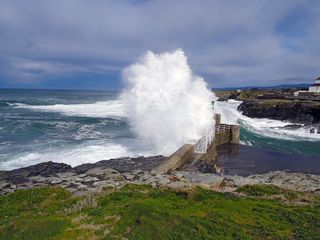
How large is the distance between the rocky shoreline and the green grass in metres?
1.15

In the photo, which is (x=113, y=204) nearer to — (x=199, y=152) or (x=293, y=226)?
(x=293, y=226)

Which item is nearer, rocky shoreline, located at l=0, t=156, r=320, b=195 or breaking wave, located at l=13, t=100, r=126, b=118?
rocky shoreline, located at l=0, t=156, r=320, b=195

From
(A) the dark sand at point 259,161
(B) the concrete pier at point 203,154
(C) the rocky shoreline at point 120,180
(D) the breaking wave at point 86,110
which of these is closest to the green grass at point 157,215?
(C) the rocky shoreline at point 120,180

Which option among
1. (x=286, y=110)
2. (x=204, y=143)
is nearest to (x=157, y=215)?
(x=204, y=143)

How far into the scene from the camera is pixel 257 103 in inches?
1674

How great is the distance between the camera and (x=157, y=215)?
579 centimetres

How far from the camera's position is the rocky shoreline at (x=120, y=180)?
29.7 feet

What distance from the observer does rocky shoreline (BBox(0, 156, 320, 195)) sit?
29.7 feet

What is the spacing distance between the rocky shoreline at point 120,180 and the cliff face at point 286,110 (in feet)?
82.3

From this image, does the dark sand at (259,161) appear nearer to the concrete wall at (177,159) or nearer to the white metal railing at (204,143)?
the white metal railing at (204,143)

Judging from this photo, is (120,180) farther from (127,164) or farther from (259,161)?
(259,161)

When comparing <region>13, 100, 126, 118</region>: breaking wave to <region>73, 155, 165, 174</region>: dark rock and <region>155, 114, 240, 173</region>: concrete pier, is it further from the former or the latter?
<region>73, 155, 165, 174</region>: dark rock

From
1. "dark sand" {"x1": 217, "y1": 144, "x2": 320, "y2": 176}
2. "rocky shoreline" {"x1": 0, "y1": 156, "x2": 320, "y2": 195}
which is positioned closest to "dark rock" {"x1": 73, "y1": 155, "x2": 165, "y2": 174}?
"rocky shoreline" {"x1": 0, "y1": 156, "x2": 320, "y2": 195}

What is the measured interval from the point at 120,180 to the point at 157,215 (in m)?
4.03
